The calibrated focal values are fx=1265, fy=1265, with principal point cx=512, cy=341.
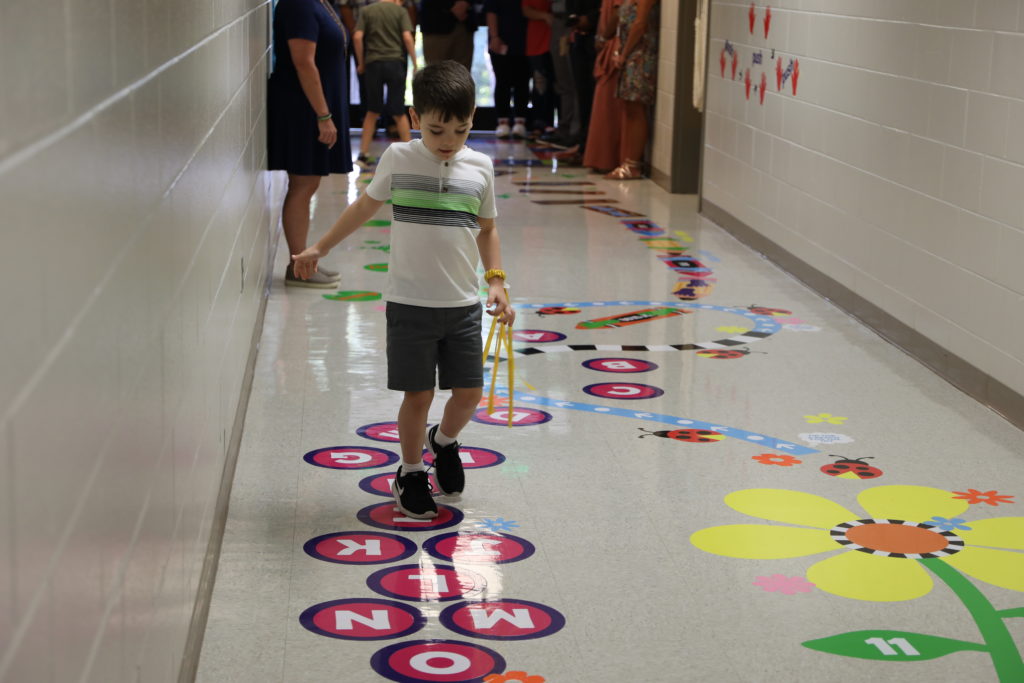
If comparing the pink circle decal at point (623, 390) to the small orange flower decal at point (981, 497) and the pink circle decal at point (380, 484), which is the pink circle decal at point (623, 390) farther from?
the small orange flower decal at point (981, 497)

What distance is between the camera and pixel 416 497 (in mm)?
3074

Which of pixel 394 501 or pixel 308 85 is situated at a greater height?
pixel 308 85

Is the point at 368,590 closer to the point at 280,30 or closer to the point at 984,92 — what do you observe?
the point at 984,92

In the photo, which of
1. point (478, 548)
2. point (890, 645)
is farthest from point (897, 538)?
point (478, 548)

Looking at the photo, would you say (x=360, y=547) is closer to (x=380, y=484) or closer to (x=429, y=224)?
(x=380, y=484)

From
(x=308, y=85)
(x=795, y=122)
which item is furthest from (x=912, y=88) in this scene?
(x=308, y=85)

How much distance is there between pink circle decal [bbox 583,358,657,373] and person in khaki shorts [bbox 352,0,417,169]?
16.8ft

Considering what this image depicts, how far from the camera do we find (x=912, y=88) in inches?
190

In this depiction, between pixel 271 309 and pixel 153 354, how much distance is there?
11.2 ft

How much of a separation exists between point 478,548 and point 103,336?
5.33 ft

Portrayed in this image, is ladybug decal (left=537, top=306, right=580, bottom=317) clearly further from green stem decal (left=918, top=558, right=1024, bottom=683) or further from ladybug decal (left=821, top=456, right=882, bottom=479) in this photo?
green stem decal (left=918, top=558, right=1024, bottom=683)

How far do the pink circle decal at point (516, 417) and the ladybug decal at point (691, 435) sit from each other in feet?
1.02

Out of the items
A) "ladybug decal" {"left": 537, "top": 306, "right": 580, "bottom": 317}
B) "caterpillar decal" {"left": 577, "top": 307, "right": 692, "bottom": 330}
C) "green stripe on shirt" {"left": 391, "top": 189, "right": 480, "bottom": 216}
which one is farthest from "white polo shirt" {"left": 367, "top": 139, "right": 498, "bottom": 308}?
"ladybug decal" {"left": 537, "top": 306, "right": 580, "bottom": 317}

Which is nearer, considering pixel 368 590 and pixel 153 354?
pixel 153 354
